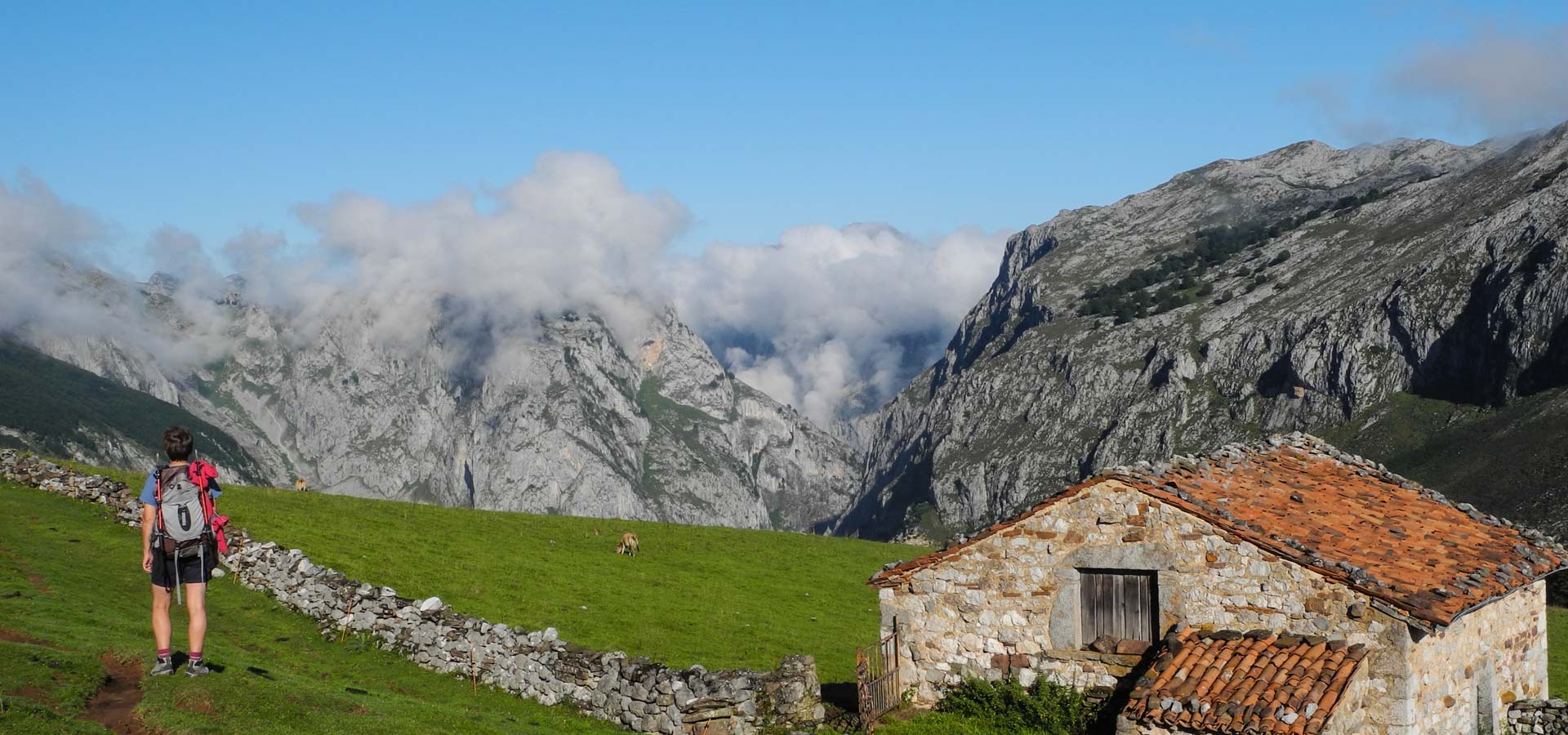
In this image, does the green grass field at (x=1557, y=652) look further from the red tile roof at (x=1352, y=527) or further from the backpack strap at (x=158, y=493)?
the backpack strap at (x=158, y=493)

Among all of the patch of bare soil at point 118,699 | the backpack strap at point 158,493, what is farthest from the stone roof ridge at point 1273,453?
the patch of bare soil at point 118,699

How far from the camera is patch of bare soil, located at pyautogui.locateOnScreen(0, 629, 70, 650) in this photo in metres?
21.0

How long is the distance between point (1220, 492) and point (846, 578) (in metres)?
26.0

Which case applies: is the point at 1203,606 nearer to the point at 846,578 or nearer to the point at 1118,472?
the point at 1118,472

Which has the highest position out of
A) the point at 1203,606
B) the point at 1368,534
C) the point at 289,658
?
the point at 1368,534

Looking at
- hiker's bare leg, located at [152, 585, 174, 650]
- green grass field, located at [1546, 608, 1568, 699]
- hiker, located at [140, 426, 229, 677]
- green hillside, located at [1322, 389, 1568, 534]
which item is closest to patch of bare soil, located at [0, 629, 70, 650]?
hiker's bare leg, located at [152, 585, 174, 650]

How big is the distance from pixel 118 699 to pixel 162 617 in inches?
67.6

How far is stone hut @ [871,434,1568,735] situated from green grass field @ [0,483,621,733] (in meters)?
8.91

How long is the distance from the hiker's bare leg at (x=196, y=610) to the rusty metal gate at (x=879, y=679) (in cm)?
1312

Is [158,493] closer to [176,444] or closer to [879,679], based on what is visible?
[176,444]

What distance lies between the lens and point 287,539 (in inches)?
1441

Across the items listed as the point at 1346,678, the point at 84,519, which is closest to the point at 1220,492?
the point at 1346,678

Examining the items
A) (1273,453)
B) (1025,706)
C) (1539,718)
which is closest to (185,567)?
(1025,706)

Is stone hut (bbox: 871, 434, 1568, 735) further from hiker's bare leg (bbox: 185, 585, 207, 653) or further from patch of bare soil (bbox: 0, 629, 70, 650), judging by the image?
patch of bare soil (bbox: 0, 629, 70, 650)
